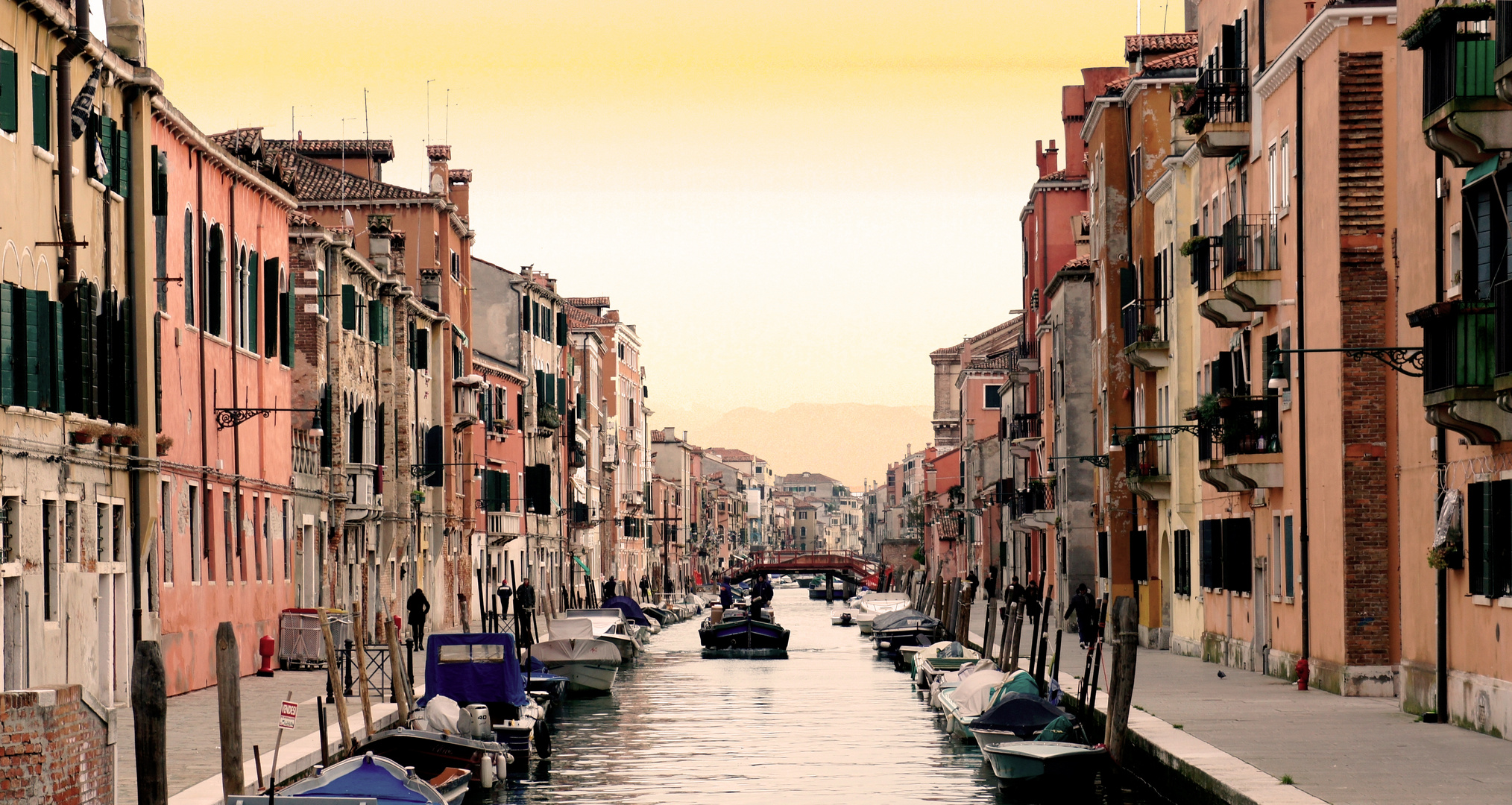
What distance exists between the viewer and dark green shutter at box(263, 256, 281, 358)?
35.5m

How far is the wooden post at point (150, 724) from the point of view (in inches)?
644

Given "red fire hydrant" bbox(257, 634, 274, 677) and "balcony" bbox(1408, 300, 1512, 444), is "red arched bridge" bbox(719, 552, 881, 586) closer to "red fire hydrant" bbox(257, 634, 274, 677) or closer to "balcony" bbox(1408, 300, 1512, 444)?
"red fire hydrant" bbox(257, 634, 274, 677)

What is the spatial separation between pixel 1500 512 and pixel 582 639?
24.7m

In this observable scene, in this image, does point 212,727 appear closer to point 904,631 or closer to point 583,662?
point 583,662

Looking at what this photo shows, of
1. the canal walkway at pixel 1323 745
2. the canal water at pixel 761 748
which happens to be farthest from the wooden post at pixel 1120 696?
the canal water at pixel 761 748

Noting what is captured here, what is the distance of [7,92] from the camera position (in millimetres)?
22172

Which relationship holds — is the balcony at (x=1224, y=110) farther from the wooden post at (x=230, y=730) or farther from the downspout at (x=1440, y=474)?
the wooden post at (x=230, y=730)

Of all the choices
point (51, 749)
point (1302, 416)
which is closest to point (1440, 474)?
point (1302, 416)

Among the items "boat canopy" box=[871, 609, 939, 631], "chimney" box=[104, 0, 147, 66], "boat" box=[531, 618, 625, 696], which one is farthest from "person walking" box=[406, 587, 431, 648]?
"chimney" box=[104, 0, 147, 66]

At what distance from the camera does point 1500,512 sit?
794 inches

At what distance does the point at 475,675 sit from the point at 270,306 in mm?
9950

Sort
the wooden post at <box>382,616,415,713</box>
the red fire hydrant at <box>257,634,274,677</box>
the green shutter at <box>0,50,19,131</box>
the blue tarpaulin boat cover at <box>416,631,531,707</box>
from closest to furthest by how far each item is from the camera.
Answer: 1. the green shutter at <box>0,50,19,131</box>
2. the wooden post at <box>382,616,415,713</box>
3. the blue tarpaulin boat cover at <box>416,631,531,707</box>
4. the red fire hydrant at <box>257,634,274,677</box>

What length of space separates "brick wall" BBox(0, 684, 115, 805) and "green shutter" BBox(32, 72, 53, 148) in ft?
33.2

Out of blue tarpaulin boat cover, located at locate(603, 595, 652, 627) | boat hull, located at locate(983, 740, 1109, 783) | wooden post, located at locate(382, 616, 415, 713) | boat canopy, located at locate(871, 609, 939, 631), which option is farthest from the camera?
blue tarpaulin boat cover, located at locate(603, 595, 652, 627)
